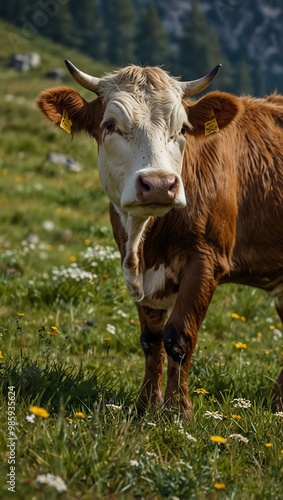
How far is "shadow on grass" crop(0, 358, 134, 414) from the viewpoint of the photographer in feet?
15.4

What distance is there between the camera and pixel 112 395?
17.5 feet

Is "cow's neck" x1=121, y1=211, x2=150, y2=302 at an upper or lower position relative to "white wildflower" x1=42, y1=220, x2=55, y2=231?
upper

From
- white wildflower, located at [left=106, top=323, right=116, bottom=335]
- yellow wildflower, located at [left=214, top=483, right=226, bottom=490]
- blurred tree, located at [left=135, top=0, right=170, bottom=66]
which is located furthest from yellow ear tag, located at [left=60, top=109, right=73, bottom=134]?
blurred tree, located at [left=135, top=0, right=170, bottom=66]

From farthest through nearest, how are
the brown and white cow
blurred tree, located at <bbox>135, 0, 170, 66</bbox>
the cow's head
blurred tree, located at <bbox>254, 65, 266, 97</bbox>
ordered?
blurred tree, located at <bbox>254, 65, 266, 97</bbox> → blurred tree, located at <bbox>135, 0, 170, 66</bbox> → the brown and white cow → the cow's head

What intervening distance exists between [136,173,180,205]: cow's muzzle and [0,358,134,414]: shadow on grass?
1289 mm

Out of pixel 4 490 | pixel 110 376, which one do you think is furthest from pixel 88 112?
pixel 4 490

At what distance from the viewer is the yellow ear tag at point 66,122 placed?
5785 millimetres

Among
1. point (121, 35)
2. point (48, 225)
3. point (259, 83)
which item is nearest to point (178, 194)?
point (48, 225)

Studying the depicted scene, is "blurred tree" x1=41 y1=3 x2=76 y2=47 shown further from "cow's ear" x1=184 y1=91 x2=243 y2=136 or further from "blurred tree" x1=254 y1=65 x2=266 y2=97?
"cow's ear" x1=184 y1=91 x2=243 y2=136

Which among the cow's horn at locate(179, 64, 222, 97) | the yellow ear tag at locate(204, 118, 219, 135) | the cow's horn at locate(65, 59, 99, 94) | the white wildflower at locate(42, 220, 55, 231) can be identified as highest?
the cow's horn at locate(179, 64, 222, 97)

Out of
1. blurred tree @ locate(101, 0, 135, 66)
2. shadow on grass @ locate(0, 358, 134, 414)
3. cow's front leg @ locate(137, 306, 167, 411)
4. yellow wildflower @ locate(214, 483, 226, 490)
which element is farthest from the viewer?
blurred tree @ locate(101, 0, 135, 66)

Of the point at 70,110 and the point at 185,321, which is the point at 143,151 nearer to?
the point at 70,110

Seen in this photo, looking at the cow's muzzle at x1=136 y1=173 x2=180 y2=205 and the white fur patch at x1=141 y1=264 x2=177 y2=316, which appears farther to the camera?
the white fur patch at x1=141 y1=264 x2=177 y2=316

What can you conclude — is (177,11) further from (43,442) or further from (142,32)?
(43,442)
